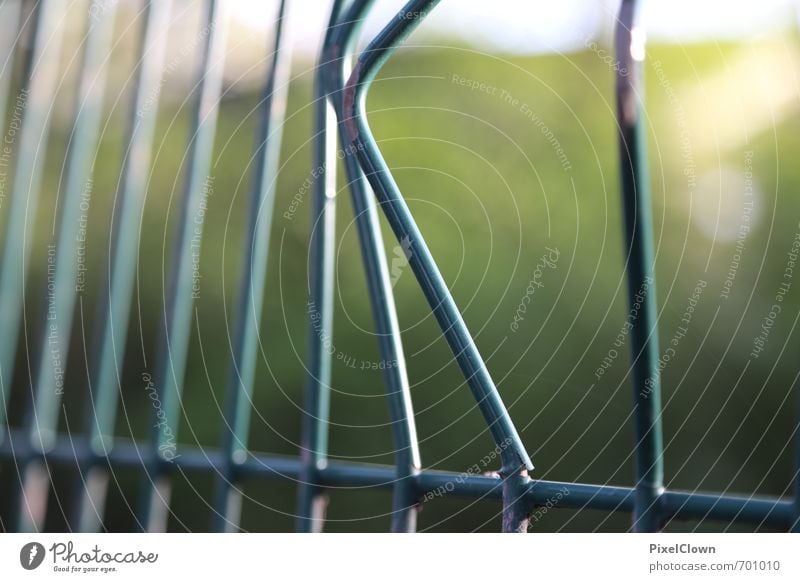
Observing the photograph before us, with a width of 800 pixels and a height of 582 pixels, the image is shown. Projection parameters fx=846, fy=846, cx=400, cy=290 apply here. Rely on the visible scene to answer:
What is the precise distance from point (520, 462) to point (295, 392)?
0.69 m

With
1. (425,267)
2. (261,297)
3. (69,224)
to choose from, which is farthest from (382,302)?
(69,224)

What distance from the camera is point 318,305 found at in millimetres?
366

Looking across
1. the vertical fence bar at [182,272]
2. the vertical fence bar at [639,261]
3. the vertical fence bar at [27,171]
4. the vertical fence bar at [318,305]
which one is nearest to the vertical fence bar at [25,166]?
the vertical fence bar at [27,171]

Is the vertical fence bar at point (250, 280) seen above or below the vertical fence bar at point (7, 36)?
below

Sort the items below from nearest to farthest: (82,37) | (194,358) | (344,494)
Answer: (82,37)
(344,494)
(194,358)

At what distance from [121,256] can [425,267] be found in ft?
0.80

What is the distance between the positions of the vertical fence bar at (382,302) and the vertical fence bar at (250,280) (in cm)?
9

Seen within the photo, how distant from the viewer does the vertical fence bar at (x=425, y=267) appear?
31 cm

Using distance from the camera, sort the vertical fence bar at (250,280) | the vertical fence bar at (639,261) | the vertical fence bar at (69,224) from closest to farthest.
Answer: the vertical fence bar at (639,261) → the vertical fence bar at (250,280) → the vertical fence bar at (69,224)

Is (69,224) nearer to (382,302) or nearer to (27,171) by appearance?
(27,171)

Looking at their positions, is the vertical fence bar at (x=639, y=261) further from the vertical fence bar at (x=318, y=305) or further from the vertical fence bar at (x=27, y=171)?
A: the vertical fence bar at (x=27, y=171)
